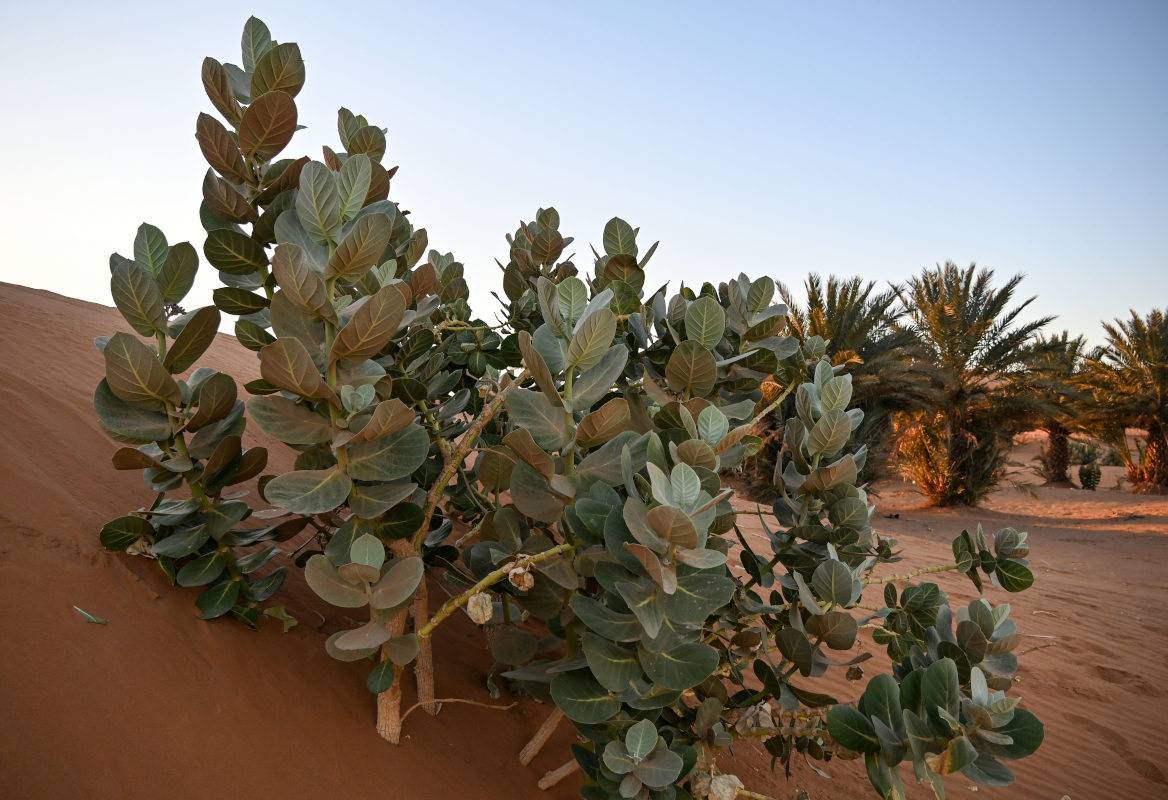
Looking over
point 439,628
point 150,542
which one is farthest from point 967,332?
point 150,542

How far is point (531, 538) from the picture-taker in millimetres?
1922

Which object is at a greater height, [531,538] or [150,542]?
[531,538]

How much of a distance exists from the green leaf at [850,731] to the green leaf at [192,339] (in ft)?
5.75

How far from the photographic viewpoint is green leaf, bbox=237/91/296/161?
181 cm

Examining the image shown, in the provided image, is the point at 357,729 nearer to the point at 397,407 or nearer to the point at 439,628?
the point at 439,628

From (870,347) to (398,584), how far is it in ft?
47.9

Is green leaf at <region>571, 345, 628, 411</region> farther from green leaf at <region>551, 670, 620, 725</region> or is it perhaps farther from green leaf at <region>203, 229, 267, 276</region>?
green leaf at <region>203, 229, 267, 276</region>

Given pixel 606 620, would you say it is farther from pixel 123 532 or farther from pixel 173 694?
pixel 123 532

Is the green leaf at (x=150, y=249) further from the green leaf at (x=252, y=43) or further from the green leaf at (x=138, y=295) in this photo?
the green leaf at (x=252, y=43)

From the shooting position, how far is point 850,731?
1537mm

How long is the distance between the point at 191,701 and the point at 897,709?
1750 mm

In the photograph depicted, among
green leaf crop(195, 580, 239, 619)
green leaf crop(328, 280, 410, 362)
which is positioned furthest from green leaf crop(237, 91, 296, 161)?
green leaf crop(195, 580, 239, 619)

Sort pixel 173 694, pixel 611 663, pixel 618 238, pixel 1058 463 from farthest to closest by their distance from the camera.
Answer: pixel 1058 463 < pixel 618 238 < pixel 173 694 < pixel 611 663

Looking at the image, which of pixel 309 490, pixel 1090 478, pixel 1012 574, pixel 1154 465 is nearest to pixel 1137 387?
pixel 1154 465
